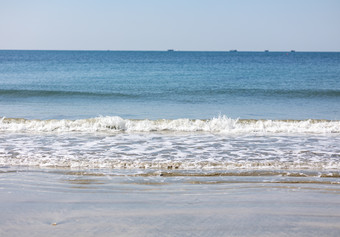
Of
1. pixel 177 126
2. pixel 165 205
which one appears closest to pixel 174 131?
pixel 177 126

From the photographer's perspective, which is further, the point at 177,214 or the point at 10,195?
the point at 10,195

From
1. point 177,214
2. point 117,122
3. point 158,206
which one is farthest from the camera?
point 117,122

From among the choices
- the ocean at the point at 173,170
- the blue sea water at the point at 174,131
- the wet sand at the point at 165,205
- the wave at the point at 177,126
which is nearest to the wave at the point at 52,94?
the blue sea water at the point at 174,131

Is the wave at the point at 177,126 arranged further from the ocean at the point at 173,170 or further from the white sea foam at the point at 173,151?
the white sea foam at the point at 173,151

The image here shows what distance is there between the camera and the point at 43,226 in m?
4.81

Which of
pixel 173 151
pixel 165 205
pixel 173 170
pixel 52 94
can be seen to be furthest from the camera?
pixel 52 94

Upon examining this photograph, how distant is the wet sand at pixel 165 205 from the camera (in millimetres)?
4727

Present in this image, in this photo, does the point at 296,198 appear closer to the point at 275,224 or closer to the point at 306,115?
the point at 275,224

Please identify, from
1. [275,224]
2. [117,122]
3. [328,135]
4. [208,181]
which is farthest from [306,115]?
[275,224]

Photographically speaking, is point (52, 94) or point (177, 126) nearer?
point (177, 126)

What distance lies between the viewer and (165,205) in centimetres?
559

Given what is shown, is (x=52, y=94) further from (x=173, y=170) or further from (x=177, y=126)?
(x=173, y=170)

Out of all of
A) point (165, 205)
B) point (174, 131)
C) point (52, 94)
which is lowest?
point (174, 131)

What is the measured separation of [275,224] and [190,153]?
4848 mm
